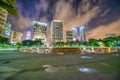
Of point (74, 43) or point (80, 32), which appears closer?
point (74, 43)

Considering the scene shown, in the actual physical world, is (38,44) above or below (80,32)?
below

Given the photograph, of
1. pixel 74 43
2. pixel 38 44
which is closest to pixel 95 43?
pixel 74 43

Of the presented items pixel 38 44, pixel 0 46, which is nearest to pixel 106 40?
pixel 38 44

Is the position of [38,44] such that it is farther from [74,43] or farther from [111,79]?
[111,79]

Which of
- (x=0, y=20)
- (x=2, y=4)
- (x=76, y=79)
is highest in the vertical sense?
(x=0, y=20)

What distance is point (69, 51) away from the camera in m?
63.5

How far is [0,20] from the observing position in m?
108

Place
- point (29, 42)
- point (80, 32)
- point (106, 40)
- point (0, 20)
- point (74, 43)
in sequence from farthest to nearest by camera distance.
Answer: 1. point (80, 32)
2. point (74, 43)
3. point (29, 42)
4. point (106, 40)
5. point (0, 20)

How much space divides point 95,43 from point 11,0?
422 ft

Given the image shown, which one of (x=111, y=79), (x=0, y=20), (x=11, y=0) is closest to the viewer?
(x=11, y=0)

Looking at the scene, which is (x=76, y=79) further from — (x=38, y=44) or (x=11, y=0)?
(x=38, y=44)

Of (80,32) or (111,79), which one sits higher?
(80,32)

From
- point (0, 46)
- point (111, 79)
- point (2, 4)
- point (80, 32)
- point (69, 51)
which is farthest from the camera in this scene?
point (80, 32)

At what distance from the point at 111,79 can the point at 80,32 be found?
190 metres
